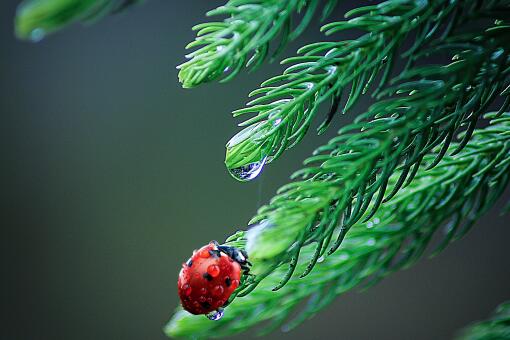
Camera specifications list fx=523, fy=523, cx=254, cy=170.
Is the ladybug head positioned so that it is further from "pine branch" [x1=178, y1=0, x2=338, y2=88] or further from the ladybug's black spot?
"pine branch" [x1=178, y1=0, x2=338, y2=88]

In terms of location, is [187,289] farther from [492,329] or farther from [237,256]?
[492,329]

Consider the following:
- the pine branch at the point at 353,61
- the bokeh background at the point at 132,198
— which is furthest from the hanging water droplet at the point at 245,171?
the bokeh background at the point at 132,198

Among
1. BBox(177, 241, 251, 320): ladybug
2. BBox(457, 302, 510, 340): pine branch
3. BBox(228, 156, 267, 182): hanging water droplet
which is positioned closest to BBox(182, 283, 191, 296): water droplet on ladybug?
BBox(177, 241, 251, 320): ladybug

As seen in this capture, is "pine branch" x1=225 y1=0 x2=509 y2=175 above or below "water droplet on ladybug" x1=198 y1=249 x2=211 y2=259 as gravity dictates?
above

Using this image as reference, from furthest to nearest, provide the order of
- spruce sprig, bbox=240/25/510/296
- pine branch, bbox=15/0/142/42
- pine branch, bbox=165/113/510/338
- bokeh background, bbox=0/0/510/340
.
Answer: bokeh background, bbox=0/0/510/340 → pine branch, bbox=165/113/510/338 → spruce sprig, bbox=240/25/510/296 → pine branch, bbox=15/0/142/42

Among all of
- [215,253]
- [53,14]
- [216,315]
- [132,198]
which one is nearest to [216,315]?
[216,315]

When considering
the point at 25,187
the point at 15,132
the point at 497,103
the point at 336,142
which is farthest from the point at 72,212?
the point at 336,142
